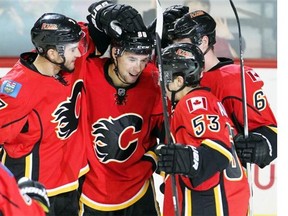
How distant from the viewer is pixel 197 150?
7.71 ft

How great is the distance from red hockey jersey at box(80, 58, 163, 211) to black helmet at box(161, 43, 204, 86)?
23cm

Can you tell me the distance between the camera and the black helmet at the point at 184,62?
2486mm

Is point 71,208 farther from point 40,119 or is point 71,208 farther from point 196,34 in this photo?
point 196,34

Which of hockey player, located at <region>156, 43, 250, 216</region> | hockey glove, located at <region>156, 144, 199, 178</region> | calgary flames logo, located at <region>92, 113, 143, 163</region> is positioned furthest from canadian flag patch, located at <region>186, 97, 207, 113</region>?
calgary flames logo, located at <region>92, 113, 143, 163</region>

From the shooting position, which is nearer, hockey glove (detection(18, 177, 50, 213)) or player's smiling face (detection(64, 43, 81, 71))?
hockey glove (detection(18, 177, 50, 213))

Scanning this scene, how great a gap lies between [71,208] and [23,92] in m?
0.46

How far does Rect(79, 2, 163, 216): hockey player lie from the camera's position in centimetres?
274

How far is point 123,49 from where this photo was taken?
2.73m

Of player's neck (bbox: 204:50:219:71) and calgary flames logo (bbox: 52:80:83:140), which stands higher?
player's neck (bbox: 204:50:219:71)

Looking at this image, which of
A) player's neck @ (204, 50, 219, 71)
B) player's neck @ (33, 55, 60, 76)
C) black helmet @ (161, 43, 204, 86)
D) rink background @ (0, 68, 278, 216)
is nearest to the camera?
black helmet @ (161, 43, 204, 86)

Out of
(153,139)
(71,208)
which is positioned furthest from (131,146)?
(71,208)

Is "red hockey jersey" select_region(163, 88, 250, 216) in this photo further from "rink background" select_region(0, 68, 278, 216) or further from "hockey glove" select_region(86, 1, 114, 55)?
"rink background" select_region(0, 68, 278, 216)

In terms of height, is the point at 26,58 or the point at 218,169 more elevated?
the point at 26,58

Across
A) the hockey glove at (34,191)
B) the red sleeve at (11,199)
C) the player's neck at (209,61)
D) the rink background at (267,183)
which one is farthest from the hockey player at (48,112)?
the rink background at (267,183)
